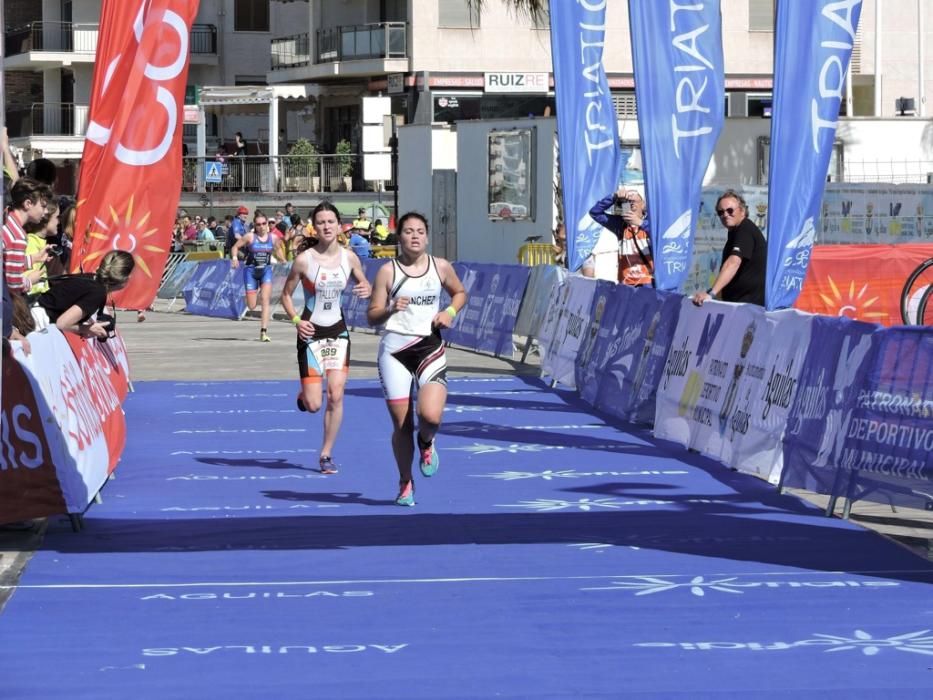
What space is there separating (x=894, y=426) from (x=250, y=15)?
2489 inches

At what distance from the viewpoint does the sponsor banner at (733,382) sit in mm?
11688

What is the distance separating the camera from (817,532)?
32.8 ft

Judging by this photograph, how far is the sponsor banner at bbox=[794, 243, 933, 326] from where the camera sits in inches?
867

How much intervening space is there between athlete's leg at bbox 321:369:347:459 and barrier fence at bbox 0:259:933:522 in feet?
5.00

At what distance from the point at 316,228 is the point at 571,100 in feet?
23.4

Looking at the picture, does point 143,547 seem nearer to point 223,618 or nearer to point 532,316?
point 223,618

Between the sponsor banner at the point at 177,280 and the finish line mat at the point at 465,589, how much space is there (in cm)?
2644

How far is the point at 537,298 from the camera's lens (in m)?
21.8

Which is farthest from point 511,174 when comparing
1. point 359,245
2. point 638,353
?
point 638,353

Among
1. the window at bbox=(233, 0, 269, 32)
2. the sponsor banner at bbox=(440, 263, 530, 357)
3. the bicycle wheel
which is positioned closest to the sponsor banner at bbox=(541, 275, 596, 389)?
the sponsor banner at bbox=(440, 263, 530, 357)

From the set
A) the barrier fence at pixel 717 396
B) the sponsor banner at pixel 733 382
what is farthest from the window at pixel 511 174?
the sponsor banner at pixel 733 382

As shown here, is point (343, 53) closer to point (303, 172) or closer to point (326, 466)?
point (303, 172)

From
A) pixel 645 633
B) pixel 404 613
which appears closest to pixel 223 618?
pixel 404 613

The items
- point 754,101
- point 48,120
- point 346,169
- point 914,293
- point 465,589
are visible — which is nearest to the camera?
point 465,589
